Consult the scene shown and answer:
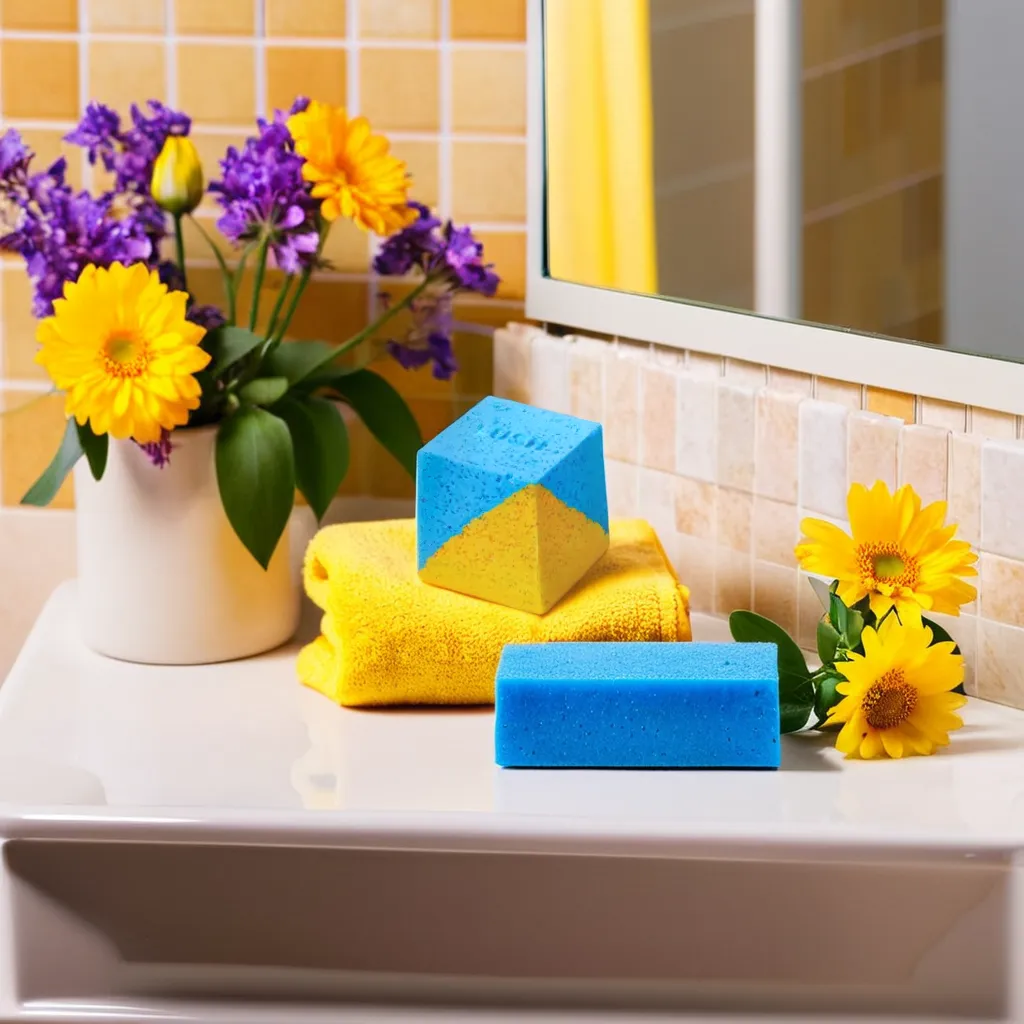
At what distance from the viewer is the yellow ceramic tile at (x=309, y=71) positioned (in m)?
1.19

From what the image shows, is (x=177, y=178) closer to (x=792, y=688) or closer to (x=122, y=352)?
(x=122, y=352)

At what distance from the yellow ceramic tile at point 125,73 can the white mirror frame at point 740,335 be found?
315 millimetres

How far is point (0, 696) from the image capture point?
98 centimetres

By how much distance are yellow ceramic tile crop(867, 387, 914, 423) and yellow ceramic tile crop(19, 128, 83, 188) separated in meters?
0.70

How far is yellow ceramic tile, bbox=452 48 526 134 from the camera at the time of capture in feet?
3.87

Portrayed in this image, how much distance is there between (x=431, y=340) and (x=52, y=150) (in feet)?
1.22

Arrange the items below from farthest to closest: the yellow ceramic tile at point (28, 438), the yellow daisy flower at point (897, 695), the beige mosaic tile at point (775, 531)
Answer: the yellow ceramic tile at point (28, 438) → the beige mosaic tile at point (775, 531) → the yellow daisy flower at point (897, 695)

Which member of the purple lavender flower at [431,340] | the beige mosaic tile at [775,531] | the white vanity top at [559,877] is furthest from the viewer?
the purple lavender flower at [431,340]

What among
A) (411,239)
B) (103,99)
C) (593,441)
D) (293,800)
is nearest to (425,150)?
(411,239)

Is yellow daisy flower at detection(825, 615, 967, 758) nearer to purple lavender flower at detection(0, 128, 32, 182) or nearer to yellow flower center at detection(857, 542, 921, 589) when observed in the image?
yellow flower center at detection(857, 542, 921, 589)

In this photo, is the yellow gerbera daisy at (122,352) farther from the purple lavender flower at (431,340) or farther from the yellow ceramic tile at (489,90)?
the yellow ceramic tile at (489,90)

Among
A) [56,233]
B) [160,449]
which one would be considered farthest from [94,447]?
[56,233]

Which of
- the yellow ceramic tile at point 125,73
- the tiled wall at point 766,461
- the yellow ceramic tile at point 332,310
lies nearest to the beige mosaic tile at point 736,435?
the tiled wall at point 766,461

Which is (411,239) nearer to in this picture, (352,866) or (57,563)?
(57,563)
